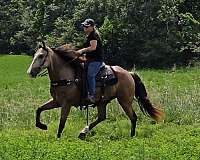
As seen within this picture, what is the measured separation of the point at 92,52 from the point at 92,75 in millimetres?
589

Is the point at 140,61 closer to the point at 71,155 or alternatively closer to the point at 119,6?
the point at 119,6

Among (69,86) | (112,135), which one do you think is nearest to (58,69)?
(69,86)

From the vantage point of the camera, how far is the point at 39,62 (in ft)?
40.2

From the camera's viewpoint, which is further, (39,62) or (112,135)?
(112,135)

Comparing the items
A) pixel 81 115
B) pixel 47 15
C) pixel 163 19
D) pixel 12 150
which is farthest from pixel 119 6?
pixel 12 150

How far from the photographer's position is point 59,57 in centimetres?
1278

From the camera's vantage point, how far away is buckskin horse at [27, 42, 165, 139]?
12391 mm

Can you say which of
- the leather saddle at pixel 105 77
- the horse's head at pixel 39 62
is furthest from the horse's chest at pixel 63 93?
the leather saddle at pixel 105 77

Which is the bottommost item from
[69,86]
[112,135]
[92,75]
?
[112,135]

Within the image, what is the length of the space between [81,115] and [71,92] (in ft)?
10.1

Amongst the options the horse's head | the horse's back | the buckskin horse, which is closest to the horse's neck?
the buckskin horse

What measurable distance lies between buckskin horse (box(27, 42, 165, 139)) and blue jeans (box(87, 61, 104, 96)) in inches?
10.2

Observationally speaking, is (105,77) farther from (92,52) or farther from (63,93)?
(63,93)

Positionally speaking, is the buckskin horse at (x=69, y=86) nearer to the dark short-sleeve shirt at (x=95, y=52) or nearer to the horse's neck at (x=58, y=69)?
the horse's neck at (x=58, y=69)
